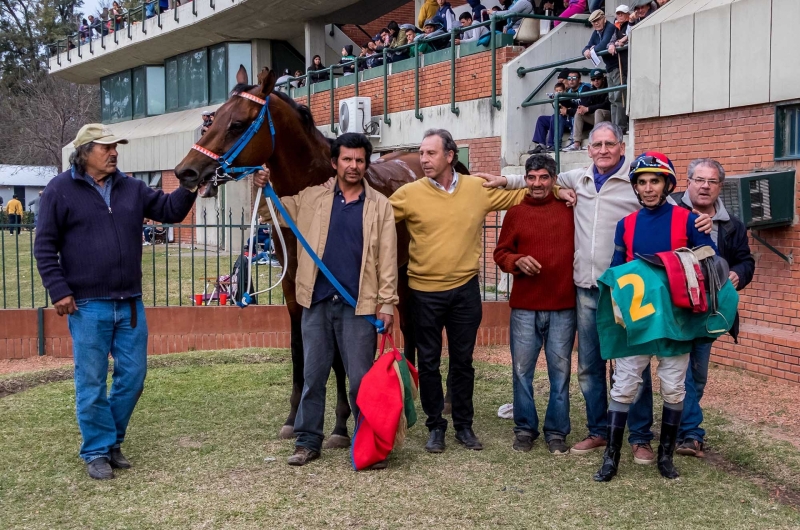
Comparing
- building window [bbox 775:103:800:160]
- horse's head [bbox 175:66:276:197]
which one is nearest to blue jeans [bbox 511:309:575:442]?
horse's head [bbox 175:66:276:197]

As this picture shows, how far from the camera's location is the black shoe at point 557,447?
226 inches

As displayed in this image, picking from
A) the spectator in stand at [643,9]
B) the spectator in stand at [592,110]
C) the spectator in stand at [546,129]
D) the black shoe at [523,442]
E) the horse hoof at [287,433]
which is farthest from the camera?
the spectator in stand at [546,129]

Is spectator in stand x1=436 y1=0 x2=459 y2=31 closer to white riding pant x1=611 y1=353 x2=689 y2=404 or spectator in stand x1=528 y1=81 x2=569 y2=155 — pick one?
spectator in stand x1=528 y1=81 x2=569 y2=155

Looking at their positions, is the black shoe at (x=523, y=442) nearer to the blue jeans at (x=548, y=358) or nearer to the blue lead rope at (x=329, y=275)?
the blue jeans at (x=548, y=358)

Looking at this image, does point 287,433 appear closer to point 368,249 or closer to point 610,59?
point 368,249

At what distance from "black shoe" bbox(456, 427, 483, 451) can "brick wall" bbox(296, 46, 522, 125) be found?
376 inches

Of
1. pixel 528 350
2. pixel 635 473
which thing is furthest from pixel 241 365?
pixel 635 473

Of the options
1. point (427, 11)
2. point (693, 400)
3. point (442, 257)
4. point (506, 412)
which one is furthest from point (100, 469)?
point (427, 11)

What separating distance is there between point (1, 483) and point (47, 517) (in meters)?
0.75

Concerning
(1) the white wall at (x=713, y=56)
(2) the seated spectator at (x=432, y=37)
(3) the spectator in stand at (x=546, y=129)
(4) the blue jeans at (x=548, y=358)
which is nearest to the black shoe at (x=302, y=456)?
(4) the blue jeans at (x=548, y=358)

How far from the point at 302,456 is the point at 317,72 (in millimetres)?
16107

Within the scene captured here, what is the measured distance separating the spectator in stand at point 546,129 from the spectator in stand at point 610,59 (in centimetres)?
104

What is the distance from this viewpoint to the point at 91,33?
1303 inches

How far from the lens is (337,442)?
597 centimetres
